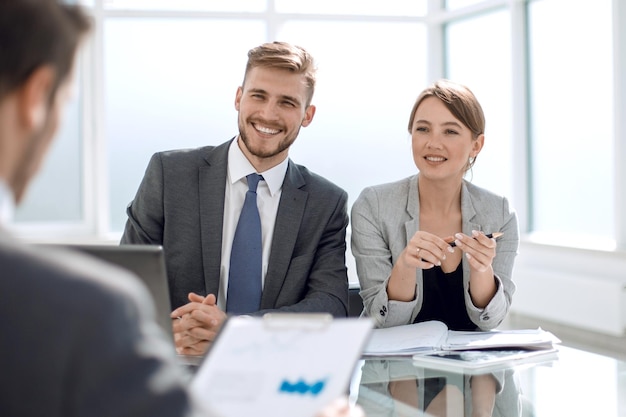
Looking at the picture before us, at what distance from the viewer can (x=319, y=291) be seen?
8.11 feet

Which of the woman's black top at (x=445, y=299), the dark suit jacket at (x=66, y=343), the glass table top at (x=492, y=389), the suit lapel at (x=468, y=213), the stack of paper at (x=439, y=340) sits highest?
the suit lapel at (x=468, y=213)

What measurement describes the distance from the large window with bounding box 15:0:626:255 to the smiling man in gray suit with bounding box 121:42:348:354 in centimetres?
296

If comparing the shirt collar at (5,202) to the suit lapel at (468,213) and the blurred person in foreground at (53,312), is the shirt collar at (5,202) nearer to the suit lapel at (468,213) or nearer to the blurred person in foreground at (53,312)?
the blurred person in foreground at (53,312)

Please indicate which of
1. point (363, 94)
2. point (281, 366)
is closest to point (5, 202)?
point (281, 366)

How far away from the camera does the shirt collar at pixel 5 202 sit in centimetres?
78

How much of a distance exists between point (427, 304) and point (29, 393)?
6.50ft

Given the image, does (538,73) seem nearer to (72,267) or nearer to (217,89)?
(217,89)

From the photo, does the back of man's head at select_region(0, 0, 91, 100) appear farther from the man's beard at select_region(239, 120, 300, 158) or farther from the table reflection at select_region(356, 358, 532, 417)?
the man's beard at select_region(239, 120, 300, 158)

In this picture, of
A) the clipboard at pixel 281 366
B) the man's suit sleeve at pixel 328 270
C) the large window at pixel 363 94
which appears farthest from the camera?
the large window at pixel 363 94

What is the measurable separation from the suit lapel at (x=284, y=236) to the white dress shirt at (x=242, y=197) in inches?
1.4

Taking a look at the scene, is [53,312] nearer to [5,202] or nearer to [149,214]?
[5,202]

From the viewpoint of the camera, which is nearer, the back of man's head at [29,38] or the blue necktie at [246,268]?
the back of man's head at [29,38]

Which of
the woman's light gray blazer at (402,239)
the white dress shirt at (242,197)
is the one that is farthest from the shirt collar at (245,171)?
the woman's light gray blazer at (402,239)

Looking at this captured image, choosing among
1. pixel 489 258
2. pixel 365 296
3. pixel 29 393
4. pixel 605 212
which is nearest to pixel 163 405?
pixel 29 393
